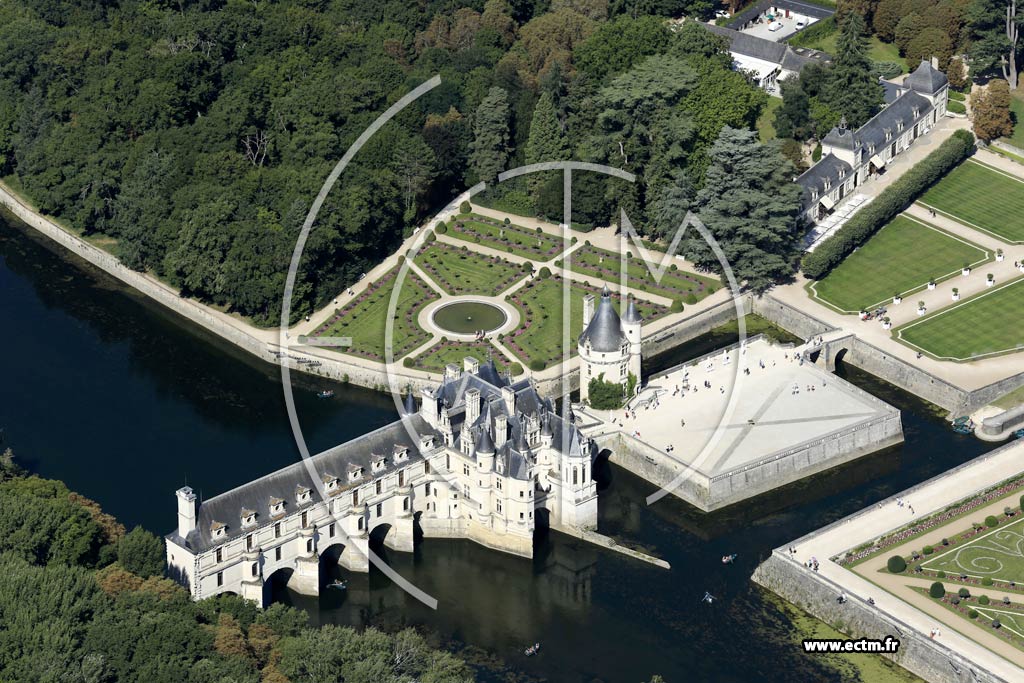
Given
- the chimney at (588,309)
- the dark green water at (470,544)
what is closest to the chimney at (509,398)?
the dark green water at (470,544)

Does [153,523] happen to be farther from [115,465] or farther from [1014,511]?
[1014,511]

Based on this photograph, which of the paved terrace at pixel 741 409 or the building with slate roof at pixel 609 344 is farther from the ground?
the building with slate roof at pixel 609 344

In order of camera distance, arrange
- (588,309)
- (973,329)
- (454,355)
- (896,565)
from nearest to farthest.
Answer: (896,565), (588,309), (454,355), (973,329)

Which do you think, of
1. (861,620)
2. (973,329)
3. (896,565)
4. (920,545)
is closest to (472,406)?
(861,620)

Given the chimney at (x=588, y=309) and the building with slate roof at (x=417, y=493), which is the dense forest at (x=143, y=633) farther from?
the chimney at (x=588, y=309)

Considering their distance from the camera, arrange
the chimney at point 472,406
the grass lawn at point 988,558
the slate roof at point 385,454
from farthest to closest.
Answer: the chimney at point 472,406 < the grass lawn at point 988,558 < the slate roof at point 385,454

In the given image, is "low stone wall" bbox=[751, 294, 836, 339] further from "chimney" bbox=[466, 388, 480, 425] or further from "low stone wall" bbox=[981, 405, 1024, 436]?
"chimney" bbox=[466, 388, 480, 425]

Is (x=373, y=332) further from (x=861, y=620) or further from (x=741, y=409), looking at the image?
(x=861, y=620)

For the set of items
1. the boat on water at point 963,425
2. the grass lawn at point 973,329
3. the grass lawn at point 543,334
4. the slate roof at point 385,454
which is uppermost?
the slate roof at point 385,454
